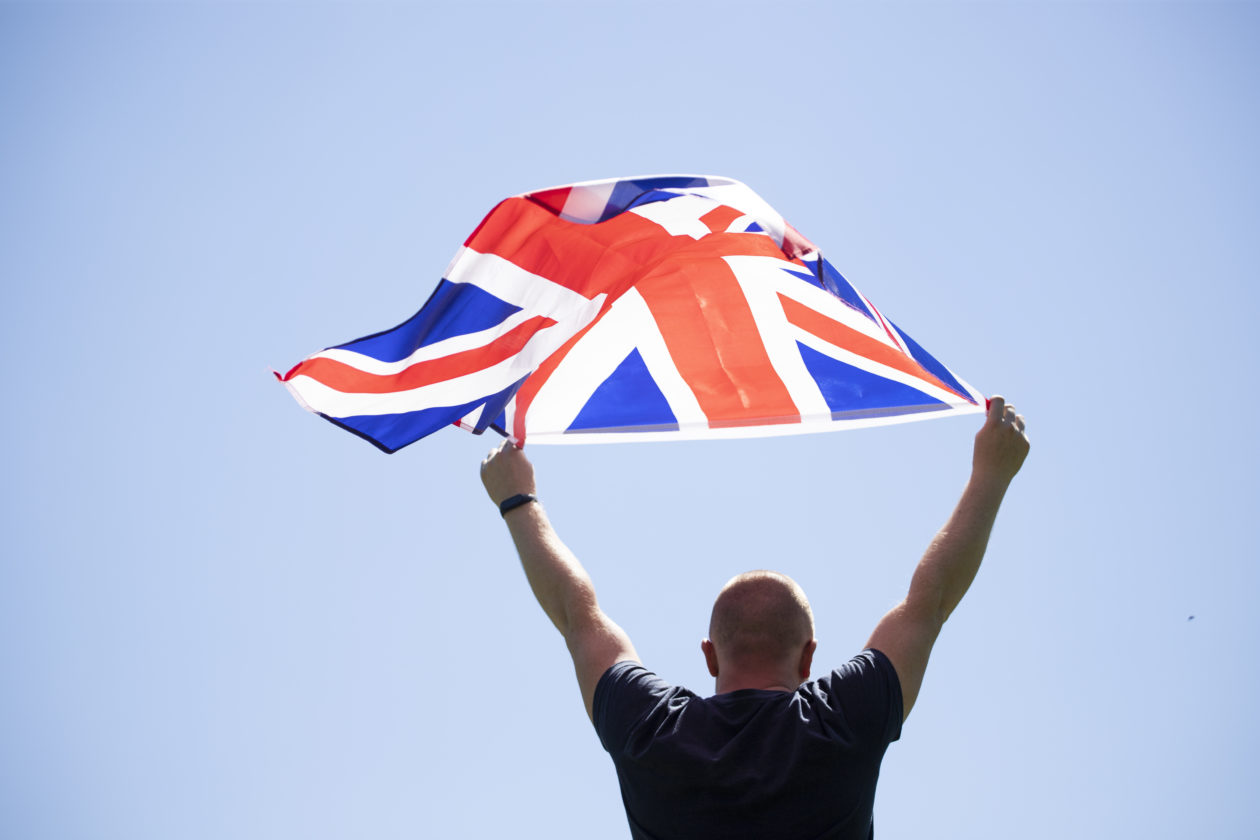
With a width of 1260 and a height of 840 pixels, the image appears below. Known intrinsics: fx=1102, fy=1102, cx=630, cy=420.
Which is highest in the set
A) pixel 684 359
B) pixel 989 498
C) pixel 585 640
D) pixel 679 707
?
pixel 684 359

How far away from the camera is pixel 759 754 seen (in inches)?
118

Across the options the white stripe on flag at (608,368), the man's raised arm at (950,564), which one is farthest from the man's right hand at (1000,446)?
the white stripe on flag at (608,368)

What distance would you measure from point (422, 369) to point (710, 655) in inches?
102

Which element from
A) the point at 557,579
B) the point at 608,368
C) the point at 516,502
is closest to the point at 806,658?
the point at 557,579

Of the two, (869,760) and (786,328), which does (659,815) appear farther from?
(786,328)

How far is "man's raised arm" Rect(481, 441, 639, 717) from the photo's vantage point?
3.41 m

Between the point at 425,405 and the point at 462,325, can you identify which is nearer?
the point at 425,405

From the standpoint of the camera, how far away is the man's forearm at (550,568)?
11.7 ft

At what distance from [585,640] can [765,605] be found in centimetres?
58

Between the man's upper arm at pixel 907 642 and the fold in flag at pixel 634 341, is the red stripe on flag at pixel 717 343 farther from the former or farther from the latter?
the man's upper arm at pixel 907 642

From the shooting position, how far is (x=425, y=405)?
5258mm

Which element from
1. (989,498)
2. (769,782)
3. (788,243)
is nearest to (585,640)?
(769,782)

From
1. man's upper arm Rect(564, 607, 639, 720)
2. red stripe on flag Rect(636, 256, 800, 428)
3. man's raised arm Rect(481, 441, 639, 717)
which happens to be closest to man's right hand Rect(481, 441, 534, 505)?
man's raised arm Rect(481, 441, 639, 717)

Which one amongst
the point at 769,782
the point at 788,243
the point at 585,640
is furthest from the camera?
the point at 788,243
